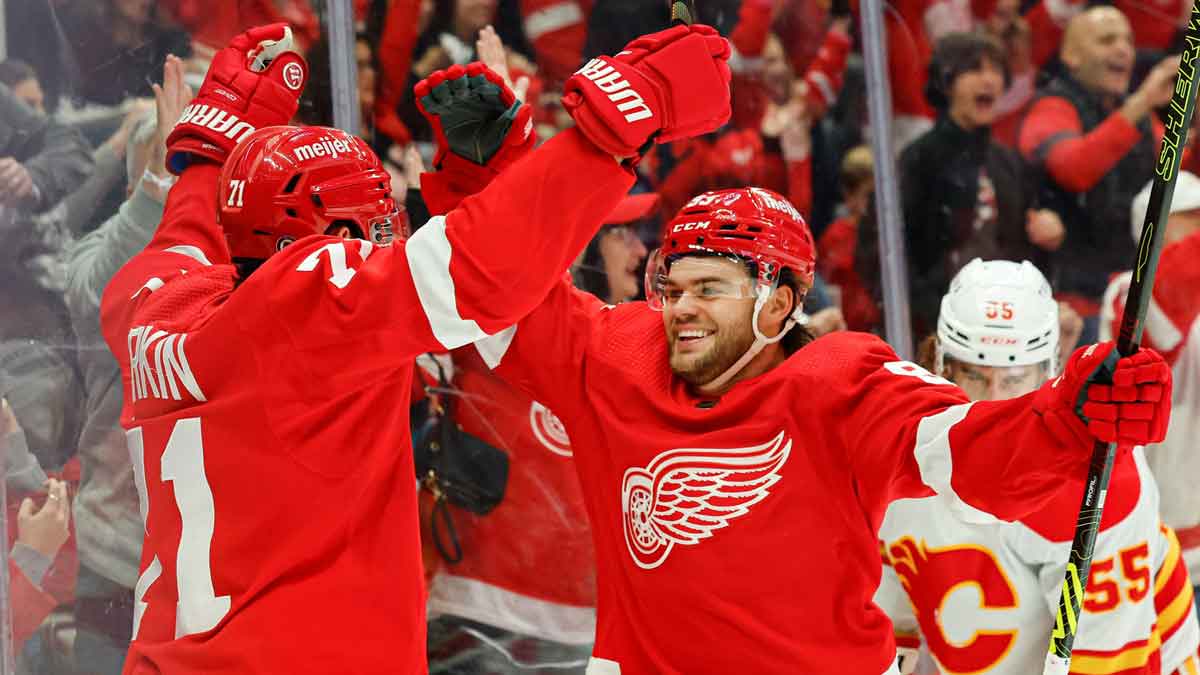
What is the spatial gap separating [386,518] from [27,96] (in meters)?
1.39

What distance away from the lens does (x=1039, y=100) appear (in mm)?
4320

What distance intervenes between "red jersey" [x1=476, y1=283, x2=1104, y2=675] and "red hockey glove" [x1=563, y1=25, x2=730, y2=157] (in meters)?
0.54

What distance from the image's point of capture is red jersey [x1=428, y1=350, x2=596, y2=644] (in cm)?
370

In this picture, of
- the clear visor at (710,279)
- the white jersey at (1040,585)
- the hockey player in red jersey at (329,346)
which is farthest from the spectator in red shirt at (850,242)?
the hockey player in red jersey at (329,346)

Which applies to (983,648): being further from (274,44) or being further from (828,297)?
(274,44)

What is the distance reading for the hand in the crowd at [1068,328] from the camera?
426cm

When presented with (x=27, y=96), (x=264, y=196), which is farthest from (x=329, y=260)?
(x=27, y=96)

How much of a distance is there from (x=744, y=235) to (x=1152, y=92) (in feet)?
6.77

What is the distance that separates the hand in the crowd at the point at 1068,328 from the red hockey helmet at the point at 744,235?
1706 millimetres

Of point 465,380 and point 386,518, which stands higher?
point 386,518

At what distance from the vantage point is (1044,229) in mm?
4305

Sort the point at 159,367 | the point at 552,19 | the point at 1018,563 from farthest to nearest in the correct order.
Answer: the point at 552,19
the point at 1018,563
the point at 159,367

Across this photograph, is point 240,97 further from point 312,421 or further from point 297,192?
point 312,421

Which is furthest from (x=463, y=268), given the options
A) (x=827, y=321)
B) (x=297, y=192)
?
(x=827, y=321)
